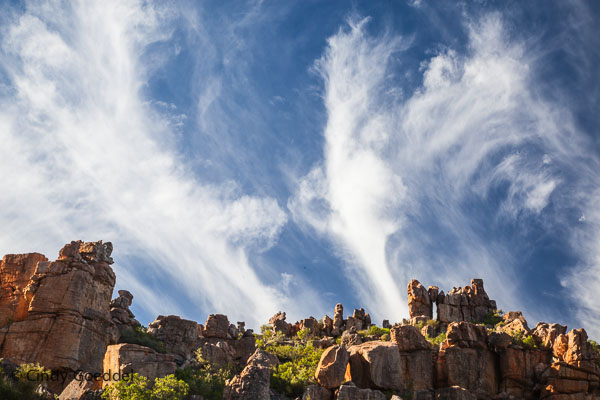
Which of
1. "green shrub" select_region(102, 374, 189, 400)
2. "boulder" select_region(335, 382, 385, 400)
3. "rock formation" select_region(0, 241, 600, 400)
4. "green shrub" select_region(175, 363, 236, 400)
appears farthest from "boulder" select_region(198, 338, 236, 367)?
"boulder" select_region(335, 382, 385, 400)

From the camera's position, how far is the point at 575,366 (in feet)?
161

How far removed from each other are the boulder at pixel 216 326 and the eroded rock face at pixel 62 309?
14.7 metres

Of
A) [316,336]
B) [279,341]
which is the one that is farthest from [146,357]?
[316,336]

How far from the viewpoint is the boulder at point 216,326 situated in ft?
214

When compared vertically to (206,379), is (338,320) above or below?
above

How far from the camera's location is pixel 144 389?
113 ft

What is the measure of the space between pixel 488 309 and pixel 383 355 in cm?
5506

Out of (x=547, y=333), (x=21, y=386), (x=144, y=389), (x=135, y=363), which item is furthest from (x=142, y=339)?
(x=547, y=333)

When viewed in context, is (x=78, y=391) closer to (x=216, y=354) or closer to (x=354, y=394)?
(x=354, y=394)

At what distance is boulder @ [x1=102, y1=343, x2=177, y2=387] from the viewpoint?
→ 35688mm

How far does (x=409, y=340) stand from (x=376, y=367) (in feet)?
27.5

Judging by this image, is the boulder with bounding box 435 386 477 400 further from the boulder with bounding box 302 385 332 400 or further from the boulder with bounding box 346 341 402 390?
the boulder with bounding box 302 385 332 400

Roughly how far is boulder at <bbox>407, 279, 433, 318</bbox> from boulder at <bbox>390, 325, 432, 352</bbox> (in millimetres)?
39922

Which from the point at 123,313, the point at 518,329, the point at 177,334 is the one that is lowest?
the point at 177,334
